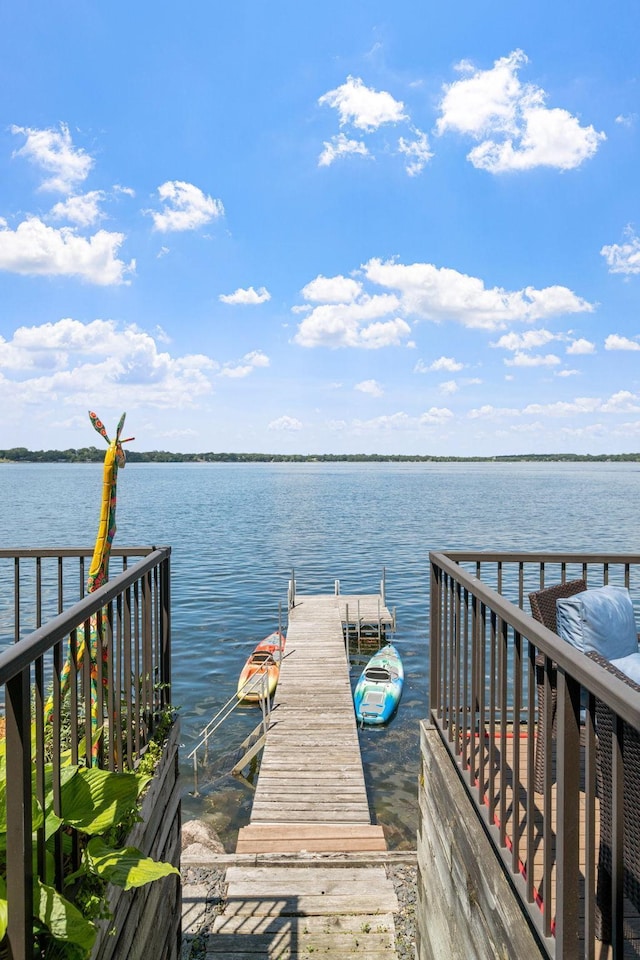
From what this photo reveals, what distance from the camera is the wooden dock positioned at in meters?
6.14

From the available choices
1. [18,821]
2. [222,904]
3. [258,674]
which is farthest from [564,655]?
[258,674]

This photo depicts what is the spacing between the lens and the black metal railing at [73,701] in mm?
1388

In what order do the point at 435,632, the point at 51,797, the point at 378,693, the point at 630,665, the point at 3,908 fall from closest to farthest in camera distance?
the point at 3,908, the point at 51,797, the point at 630,665, the point at 435,632, the point at 378,693

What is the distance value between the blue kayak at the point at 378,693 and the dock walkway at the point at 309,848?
2.24 meters

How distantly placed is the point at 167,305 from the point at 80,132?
14.7 meters

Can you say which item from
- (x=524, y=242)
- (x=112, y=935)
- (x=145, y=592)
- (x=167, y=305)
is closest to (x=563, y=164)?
(x=524, y=242)

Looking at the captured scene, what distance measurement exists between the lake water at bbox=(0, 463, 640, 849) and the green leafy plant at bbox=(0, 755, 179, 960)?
787 cm

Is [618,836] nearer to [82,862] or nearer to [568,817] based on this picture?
[568,817]

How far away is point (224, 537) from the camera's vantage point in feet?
124

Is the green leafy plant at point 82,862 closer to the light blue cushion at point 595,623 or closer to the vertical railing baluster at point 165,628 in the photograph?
the vertical railing baluster at point 165,628

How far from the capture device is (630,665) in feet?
10.2

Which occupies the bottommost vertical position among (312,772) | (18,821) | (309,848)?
(312,772)

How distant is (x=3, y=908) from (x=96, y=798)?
1.93 ft

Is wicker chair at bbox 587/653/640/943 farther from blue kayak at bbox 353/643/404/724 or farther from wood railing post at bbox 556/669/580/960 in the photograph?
blue kayak at bbox 353/643/404/724
